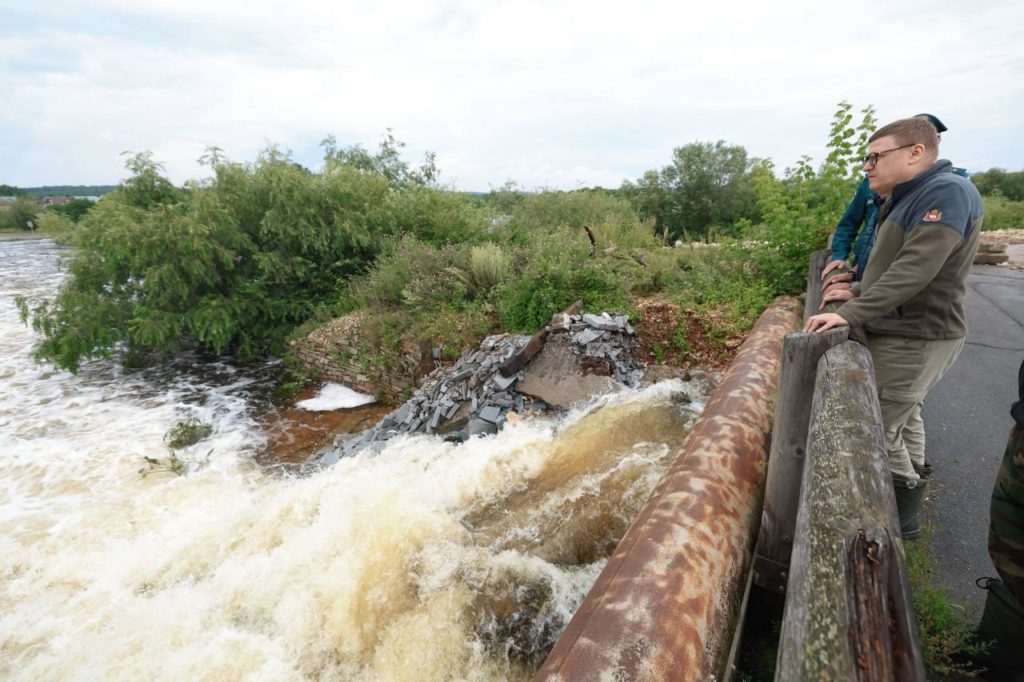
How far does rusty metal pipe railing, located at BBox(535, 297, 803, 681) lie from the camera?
4.02 ft

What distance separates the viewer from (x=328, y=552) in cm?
322

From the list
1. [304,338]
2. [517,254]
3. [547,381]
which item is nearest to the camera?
[547,381]

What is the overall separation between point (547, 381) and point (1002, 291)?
8.49 m

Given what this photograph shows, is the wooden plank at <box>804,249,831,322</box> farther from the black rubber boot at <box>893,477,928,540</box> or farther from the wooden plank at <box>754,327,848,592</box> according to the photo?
the wooden plank at <box>754,327,848,592</box>

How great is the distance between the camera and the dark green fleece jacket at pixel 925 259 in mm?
1737

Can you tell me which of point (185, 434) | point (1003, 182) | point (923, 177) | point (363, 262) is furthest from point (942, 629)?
point (1003, 182)

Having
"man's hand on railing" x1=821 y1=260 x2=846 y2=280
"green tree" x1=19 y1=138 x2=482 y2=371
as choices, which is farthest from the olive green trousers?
"green tree" x1=19 y1=138 x2=482 y2=371

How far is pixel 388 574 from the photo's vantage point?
9.43 ft

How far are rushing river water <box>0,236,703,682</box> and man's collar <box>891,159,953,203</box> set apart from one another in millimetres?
2110

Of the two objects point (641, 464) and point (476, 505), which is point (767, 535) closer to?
point (641, 464)

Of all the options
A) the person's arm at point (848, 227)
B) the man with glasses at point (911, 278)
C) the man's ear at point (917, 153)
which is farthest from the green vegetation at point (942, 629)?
the person's arm at point (848, 227)

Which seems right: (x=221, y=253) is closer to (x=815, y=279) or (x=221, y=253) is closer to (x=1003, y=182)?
(x=815, y=279)

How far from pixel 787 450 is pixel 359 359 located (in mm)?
7500

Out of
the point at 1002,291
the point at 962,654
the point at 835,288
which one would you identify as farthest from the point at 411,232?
the point at 1002,291
